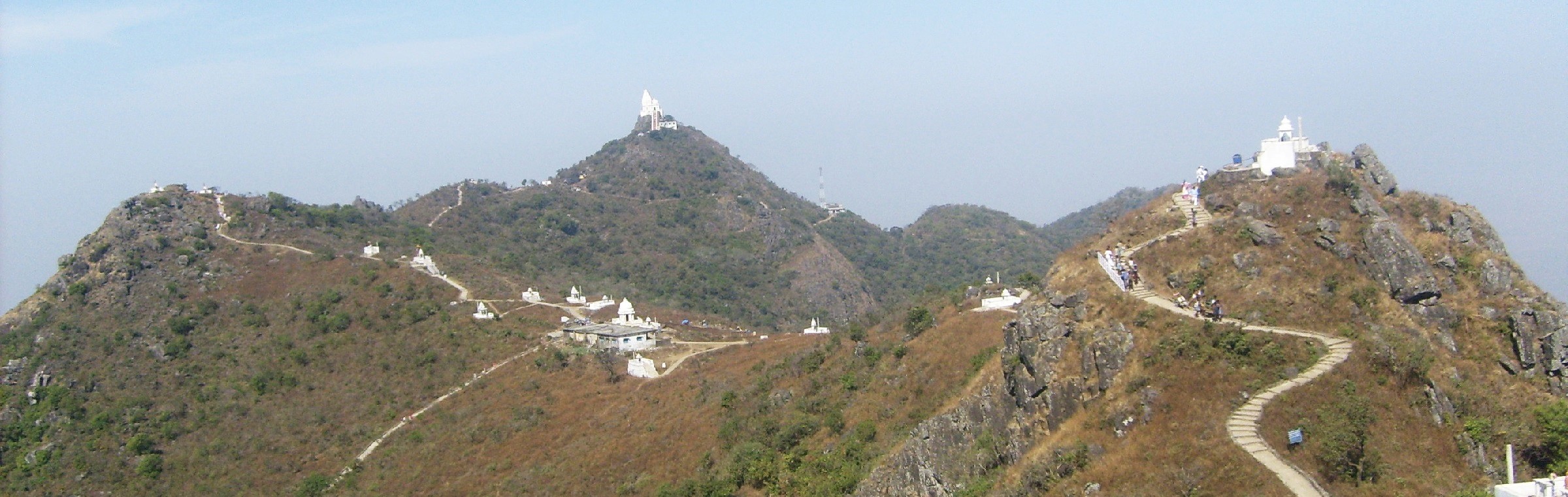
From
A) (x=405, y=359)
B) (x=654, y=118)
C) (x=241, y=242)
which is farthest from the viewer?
(x=654, y=118)

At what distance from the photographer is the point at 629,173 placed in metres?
138

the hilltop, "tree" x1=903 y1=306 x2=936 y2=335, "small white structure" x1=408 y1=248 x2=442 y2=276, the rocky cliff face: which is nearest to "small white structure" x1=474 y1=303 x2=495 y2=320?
the hilltop

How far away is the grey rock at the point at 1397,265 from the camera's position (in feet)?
82.3

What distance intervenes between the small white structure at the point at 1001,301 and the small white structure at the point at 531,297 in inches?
1554

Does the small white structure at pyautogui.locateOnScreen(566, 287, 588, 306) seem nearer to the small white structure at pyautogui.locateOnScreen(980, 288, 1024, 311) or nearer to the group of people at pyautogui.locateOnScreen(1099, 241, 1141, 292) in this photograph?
the small white structure at pyautogui.locateOnScreen(980, 288, 1024, 311)

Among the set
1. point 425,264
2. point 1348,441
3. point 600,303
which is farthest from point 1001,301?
point 425,264

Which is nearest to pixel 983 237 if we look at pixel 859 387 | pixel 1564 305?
pixel 859 387

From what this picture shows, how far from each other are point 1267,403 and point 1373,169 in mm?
11994

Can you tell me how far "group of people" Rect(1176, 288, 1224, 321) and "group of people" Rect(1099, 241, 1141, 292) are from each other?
1440 mm

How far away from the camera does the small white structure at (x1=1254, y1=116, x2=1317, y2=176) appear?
31.7 meters

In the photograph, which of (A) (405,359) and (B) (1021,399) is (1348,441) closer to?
(B) (1021,399)

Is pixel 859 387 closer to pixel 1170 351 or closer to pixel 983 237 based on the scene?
pixel 1170 351

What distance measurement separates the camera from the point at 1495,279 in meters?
25.4

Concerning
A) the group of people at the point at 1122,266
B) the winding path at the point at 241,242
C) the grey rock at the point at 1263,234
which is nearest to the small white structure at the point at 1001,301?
the group of people at the point at 1122,266
